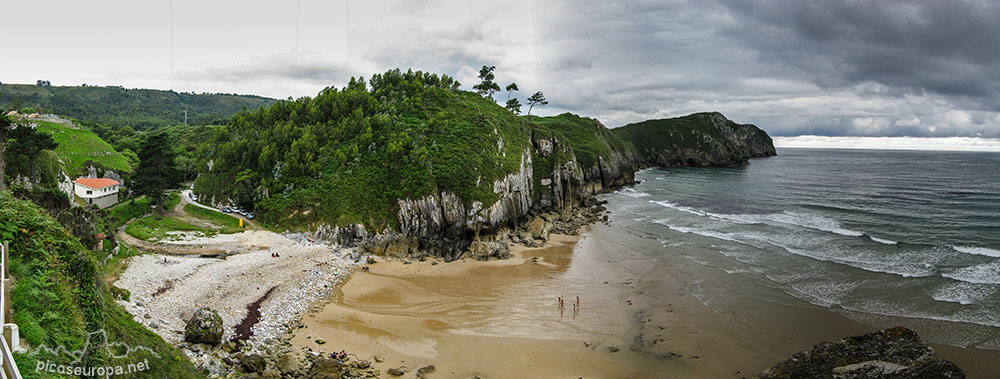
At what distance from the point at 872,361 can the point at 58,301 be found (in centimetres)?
2851

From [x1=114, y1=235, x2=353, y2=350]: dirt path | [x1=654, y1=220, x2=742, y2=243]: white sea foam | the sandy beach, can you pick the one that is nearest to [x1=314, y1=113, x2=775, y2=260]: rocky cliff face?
the sandy beach

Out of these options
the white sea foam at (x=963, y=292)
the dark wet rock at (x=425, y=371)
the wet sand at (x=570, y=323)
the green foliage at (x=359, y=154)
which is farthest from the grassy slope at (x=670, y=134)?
the dark wet rock at (x=425, y=371)

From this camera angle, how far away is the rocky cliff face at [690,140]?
154375 millimetres

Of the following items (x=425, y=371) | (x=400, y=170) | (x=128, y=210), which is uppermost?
(x=400, y=170)

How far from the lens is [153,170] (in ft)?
144

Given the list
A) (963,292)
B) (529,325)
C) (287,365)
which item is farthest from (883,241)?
(287,365)

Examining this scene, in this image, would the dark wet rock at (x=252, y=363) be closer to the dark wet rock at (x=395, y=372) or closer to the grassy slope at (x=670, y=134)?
the dark wet rock at (x=395, y=372)

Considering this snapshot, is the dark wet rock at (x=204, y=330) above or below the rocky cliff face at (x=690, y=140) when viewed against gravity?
below

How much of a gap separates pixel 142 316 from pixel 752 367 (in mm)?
29992

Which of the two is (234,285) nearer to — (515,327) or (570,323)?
(515,327)

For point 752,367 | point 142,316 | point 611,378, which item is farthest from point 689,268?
point 142,316

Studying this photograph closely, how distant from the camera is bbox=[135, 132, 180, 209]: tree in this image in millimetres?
43219

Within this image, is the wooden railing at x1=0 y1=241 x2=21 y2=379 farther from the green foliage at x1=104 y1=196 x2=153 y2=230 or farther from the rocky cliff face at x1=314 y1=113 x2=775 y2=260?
the green foliage at x1=104 y1=196 x2=153 y2=230

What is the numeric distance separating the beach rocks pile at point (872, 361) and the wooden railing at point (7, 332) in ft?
81.0
